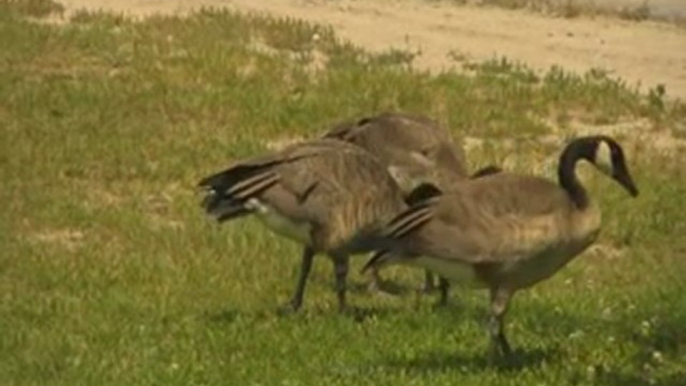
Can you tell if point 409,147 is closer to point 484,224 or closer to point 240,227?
point 240,227

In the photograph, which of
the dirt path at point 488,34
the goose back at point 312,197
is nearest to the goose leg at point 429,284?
the goose back at point 312,197

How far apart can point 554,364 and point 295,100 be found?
6814mm

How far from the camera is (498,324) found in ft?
29.6

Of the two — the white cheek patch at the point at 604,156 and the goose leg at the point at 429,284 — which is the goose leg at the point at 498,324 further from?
the goose leg at the point at 429,284

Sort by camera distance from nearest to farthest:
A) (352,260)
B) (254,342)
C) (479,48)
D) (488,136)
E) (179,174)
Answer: (254,342) → (352,260) → (179,174) → (488,136) → (479,48)

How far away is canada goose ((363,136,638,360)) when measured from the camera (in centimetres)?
875

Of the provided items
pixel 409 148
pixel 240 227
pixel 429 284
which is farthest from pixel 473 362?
pixel 240 227

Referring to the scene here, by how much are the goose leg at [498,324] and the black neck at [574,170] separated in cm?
57

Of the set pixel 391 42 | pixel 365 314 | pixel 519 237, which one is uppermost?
pixel 519 237

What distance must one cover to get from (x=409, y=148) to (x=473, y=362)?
2237 millimetres

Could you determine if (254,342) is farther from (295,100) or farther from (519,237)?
(295,100)

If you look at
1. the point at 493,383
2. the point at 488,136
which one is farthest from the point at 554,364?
Result: the point at 488,136

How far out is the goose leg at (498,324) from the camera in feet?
29.3

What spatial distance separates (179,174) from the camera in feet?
44.9
